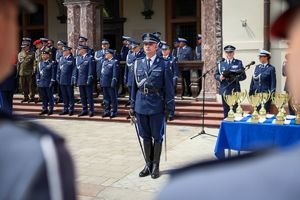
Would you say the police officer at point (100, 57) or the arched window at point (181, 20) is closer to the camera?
the police officer at point (100, 57)

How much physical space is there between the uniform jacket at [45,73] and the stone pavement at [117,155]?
1.31 metres

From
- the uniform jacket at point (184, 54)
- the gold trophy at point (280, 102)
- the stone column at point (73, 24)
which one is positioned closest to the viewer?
the gold trophy at point (280, 102)

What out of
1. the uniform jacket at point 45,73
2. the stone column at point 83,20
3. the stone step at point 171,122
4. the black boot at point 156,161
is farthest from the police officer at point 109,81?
the black boot at point 156,161

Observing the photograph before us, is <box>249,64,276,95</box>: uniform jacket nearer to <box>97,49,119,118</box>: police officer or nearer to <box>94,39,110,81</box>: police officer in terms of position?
<box>97,49,119,118</box>: police officer

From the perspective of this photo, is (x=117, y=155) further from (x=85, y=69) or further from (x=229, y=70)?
(x=85, y=69)

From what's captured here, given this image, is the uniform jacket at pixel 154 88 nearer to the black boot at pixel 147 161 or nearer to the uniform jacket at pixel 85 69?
the black boot at pixel 147 161

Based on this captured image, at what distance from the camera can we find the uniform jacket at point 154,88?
630 centimetres

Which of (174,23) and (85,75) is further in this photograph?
(174,23)

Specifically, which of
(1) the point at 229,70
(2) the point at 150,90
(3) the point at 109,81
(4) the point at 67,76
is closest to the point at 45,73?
(4) the point at 67,76

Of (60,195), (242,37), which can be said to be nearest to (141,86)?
(60,195)

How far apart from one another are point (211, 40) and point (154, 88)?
6244mm

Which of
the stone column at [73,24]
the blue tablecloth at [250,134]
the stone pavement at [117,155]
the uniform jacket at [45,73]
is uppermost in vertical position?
the stone column at [73,24]

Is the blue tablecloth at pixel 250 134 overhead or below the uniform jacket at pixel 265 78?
below

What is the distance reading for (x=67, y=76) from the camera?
12.8m
